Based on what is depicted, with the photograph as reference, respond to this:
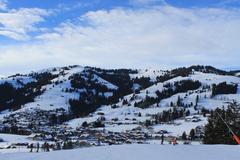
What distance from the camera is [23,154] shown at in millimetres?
27391

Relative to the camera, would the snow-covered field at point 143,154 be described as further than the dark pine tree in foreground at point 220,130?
No

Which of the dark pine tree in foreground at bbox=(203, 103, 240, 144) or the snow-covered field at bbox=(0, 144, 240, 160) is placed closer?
the snow-covered field at bbox=(0, 144, 240, 160)

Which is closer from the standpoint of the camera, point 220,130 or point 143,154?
point 143,154

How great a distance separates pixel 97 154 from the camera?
26406mm

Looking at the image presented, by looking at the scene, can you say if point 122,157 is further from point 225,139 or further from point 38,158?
point 225,139

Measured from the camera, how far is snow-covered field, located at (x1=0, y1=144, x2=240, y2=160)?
25.4m

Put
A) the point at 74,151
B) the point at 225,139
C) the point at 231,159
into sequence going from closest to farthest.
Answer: the point at 231,159 → the point at 74,151 → the point at 225,139

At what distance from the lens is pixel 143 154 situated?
86.6ft

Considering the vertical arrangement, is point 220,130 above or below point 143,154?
above

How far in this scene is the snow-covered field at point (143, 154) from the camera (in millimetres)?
25375

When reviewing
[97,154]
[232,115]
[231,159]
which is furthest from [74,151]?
[232,115]

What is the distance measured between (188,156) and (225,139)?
3122 cm

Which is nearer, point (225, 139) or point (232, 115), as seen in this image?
point (225, 139)

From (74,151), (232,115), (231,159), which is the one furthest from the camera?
(232,115)
